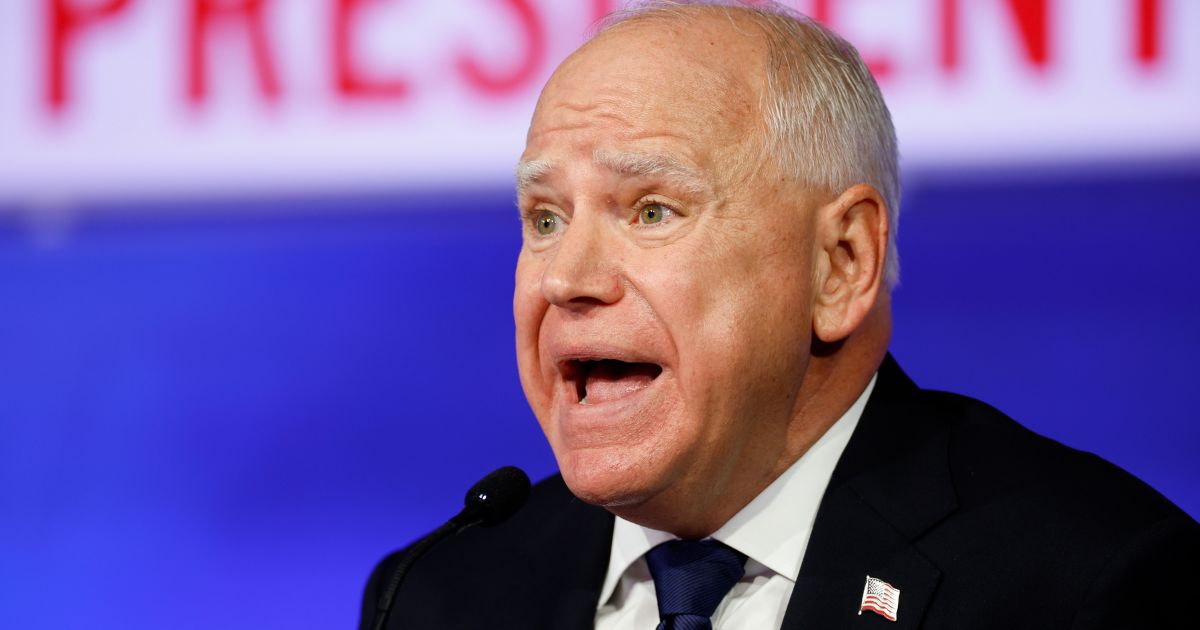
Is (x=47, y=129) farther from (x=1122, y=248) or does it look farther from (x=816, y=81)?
(x=1122, y=248)

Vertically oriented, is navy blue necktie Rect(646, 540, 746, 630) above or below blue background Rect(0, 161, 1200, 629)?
below

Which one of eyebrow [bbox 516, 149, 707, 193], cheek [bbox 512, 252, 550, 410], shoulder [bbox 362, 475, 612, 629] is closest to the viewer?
eyebrow [bbox 516, 149, 707, 193]

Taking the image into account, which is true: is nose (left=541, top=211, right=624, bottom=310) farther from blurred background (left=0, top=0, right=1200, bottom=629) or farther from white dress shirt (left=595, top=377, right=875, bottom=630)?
blurred background (left=0, top=0, right=1200, bottom=629)

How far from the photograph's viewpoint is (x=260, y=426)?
3.07 m

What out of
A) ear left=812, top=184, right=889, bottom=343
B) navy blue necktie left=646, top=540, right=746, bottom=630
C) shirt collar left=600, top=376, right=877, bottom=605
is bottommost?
navy blue necktie left=646, top=540, right=746, bottom=630

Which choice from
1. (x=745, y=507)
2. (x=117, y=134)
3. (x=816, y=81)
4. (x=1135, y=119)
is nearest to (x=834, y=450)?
(x=745, y=507)

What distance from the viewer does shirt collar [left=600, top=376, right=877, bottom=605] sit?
74.6 inches

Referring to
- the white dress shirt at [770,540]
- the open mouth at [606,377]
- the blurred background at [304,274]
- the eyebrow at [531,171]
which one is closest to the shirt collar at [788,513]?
the white dress shirt at [770,540]

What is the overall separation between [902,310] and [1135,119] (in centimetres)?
59

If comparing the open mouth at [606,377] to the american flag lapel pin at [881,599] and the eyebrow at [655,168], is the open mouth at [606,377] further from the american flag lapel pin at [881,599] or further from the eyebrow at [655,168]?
the american flag lapel pin at [881,599]

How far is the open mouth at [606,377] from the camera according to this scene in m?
1.84

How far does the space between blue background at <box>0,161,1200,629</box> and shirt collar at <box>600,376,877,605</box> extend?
2.92ft

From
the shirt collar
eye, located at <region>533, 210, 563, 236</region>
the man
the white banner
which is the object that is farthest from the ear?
the white banner

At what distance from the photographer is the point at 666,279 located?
178 centimetres
